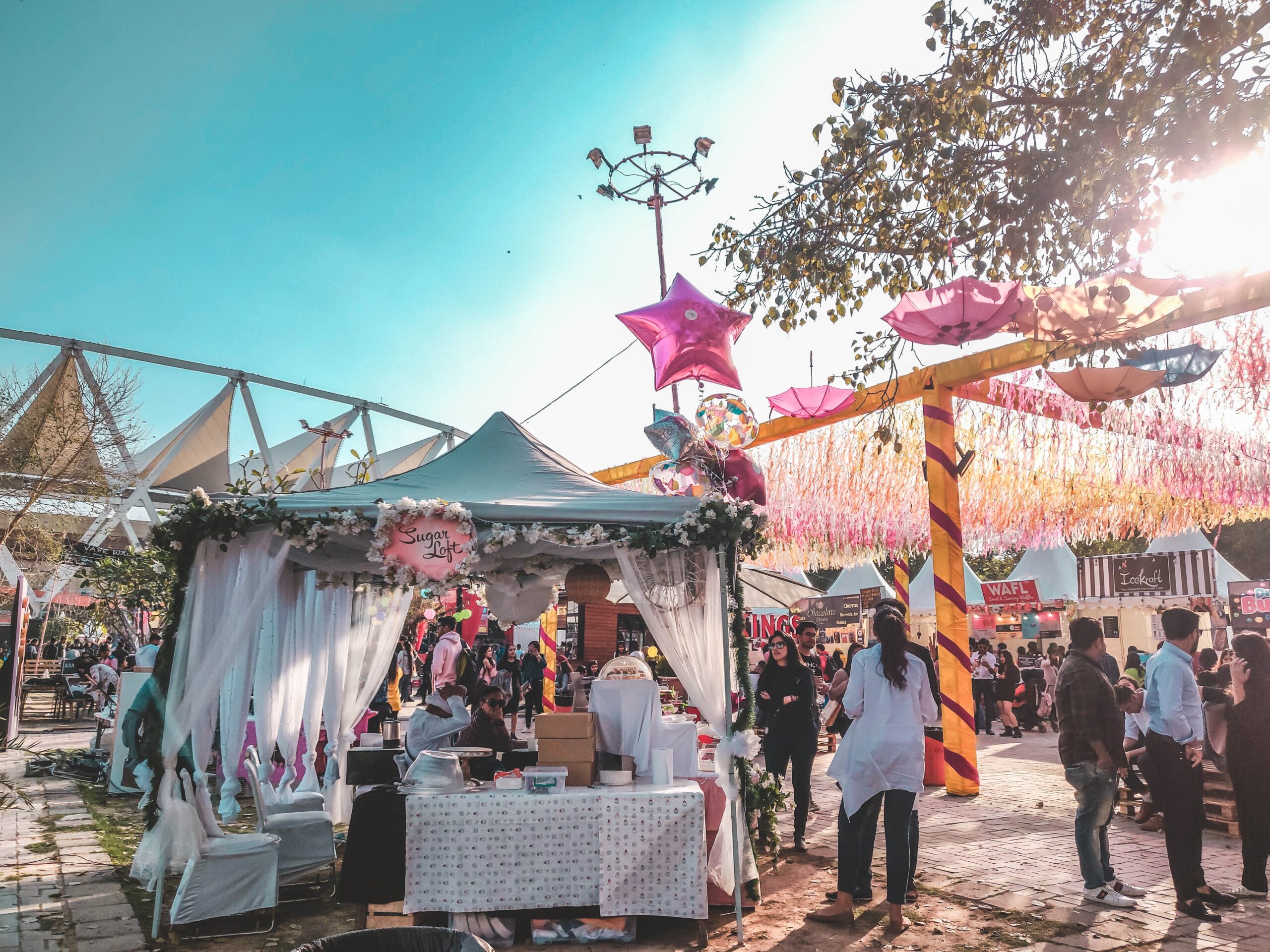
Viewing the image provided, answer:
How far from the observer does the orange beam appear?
22.1 ft

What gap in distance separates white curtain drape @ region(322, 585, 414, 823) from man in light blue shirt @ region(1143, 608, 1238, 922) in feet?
19.3

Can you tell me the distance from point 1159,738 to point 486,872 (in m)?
4.06

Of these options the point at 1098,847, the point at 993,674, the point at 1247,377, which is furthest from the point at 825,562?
the point at 1098,847

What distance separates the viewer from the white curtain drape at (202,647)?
5262mm

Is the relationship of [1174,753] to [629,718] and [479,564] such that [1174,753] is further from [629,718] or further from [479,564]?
[479,564]

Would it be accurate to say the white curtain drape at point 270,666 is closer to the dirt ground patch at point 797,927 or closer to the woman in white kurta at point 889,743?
the dirt ground patch at point 797,927

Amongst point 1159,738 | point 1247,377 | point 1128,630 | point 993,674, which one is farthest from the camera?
point 1128,630

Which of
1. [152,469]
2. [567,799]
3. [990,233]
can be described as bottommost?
[567,799]

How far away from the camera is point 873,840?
17.1 ft

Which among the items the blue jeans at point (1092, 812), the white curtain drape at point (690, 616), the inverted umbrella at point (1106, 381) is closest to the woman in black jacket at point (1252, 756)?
the blue jeans at point (1092, 812)

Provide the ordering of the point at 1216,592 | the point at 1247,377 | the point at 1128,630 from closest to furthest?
the point at 1247,377
the point at 1216,592
the point at 1128,630

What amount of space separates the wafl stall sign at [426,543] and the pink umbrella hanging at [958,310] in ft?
10.1

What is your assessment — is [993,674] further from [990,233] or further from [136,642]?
[136,642]

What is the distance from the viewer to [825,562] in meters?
21.3
